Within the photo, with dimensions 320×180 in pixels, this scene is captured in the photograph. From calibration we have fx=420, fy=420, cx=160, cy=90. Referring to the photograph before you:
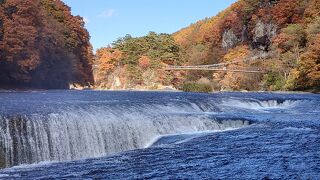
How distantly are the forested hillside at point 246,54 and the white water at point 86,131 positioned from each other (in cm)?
3105

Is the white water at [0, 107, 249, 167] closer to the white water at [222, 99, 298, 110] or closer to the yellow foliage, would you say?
the white water at [222, 99, 298, 110]

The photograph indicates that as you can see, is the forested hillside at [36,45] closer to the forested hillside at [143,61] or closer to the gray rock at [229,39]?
the forested hillside at [143,61]

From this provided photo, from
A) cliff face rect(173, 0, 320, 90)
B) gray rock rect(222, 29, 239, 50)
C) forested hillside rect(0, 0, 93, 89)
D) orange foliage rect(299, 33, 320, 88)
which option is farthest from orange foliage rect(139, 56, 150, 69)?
orange foliage rect(299, 33, 320, 88)

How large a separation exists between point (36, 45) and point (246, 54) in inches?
1765

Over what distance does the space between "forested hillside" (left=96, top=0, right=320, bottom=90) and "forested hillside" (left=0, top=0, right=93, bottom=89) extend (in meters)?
18.6

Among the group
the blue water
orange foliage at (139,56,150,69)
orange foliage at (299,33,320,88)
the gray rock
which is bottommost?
the blue water

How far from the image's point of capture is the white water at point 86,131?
12391mm

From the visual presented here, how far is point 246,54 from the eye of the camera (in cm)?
7569

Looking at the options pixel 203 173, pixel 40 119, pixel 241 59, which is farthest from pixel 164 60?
pixel 203 173

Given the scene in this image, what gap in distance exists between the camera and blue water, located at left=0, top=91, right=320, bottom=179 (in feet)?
31.1

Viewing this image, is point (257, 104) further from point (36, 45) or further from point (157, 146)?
point (36, 45)

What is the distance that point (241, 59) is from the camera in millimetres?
73250

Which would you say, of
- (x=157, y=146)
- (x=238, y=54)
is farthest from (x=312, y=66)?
(x=157, y=146)

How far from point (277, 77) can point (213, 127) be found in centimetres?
3969
